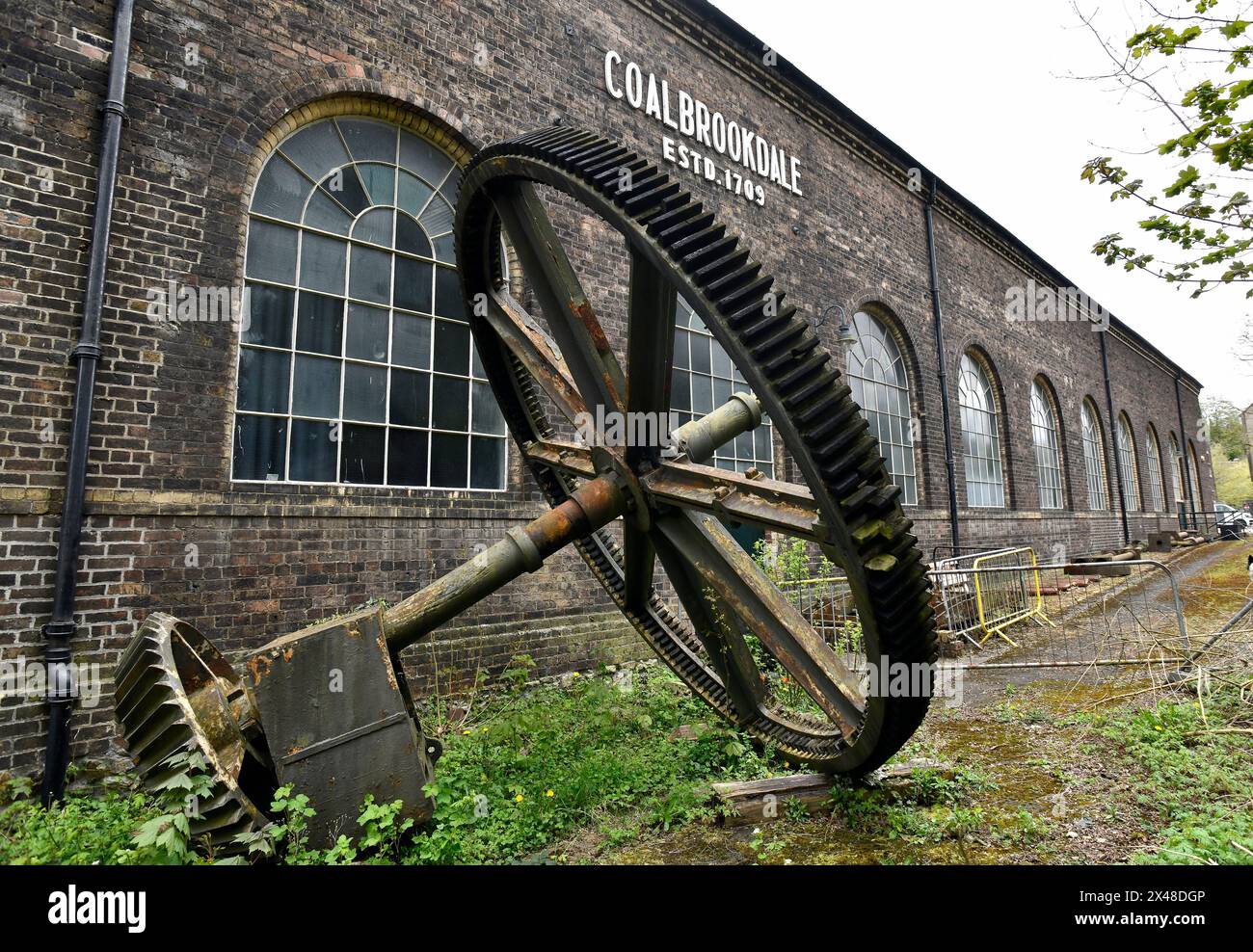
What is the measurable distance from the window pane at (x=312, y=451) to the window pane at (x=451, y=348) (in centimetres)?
123

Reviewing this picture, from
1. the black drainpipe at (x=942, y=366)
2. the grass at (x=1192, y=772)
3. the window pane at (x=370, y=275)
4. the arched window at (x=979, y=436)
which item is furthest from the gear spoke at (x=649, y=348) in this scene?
the arched window at (x=979, y=436)

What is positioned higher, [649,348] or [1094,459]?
[1094,459]

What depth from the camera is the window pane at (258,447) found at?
16.0 ft

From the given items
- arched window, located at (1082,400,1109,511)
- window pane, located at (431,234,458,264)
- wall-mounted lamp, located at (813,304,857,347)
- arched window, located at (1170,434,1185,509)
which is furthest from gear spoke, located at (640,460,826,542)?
arched window, located at (1170,434,1185,509)

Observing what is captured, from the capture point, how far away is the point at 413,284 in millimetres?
5984

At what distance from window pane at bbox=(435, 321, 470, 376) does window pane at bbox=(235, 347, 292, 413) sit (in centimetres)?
133

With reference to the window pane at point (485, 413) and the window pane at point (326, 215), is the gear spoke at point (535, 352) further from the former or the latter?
the window pane at point (326, 215)

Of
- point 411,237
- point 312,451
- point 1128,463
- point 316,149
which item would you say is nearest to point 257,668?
point 312,451

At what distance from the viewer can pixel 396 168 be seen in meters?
5.95

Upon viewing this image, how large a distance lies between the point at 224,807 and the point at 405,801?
67 cm

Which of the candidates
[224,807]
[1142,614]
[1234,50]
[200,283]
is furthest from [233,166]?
[1142,614]

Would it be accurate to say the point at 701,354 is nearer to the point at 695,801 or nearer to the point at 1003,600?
the point at 1003,600

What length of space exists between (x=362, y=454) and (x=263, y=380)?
0.94 m
